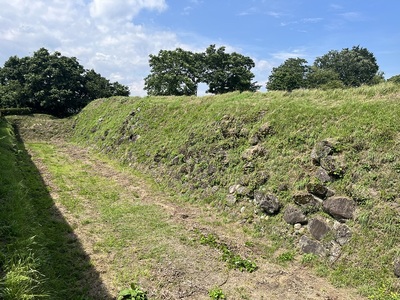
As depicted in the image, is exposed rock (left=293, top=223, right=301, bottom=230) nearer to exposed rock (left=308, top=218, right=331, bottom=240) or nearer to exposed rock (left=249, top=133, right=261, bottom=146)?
exposed rock (left=308, top=218, right=331, bottom=240)

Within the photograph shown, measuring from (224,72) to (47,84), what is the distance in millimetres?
28424

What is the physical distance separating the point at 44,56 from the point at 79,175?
34.3 metres

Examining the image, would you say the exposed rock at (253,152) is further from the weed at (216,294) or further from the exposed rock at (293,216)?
the weed at (216,294)

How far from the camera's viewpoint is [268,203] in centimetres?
1006

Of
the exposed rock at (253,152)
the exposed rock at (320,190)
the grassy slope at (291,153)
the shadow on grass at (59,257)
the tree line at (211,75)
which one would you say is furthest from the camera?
the tree line at (211,75)

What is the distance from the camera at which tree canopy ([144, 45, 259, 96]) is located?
46406mm

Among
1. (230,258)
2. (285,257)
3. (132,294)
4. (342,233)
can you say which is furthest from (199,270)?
(342,233)

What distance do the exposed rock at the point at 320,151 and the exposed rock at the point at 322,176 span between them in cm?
38

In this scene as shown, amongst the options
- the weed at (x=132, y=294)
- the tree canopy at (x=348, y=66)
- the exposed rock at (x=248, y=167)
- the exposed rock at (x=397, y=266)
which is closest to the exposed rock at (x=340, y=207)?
the exposed rock at (x=397, y=266)

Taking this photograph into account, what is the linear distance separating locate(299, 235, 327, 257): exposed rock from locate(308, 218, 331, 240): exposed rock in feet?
0.64

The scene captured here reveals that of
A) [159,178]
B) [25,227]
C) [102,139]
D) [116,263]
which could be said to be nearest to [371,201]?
[116,263]

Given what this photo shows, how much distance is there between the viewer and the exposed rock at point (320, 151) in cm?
979

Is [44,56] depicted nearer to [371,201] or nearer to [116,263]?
[116,263]

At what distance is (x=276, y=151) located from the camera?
454 inches
